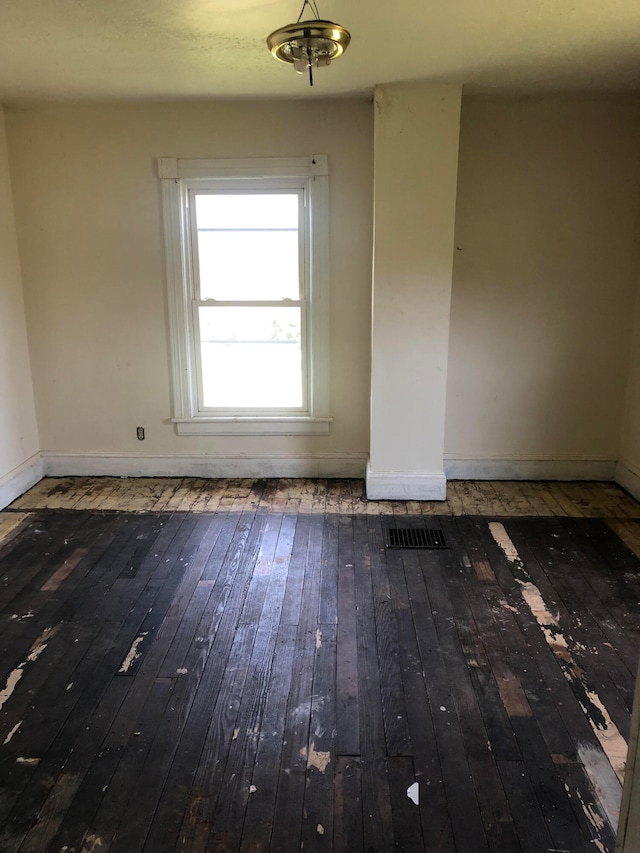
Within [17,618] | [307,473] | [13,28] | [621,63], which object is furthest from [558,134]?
[17,618]

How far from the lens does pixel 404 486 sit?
418 centimetres

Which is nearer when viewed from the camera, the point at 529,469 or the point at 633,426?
the point at 633,426

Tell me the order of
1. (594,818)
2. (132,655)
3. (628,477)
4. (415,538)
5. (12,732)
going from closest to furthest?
(594,818) < (12,732) < (132,655) < (415,538) < (628,477)

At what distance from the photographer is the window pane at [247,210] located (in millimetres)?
4230

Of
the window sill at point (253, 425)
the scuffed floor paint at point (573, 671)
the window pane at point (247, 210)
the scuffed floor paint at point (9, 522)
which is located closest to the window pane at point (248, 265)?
the window pane at point (247, 210)

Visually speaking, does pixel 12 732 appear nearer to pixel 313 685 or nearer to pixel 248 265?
pixel 313 685

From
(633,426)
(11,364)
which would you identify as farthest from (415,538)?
(11,364)

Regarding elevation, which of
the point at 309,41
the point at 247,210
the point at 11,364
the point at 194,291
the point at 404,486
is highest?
the point at 309,41

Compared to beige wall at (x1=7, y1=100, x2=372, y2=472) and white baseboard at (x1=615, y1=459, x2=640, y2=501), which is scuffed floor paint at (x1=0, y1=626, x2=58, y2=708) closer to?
beige wall at (x1=7, y1=100, x2=372, y2=472)

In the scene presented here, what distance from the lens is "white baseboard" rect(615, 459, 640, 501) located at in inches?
164

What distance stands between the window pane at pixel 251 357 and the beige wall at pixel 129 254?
276 millimetres

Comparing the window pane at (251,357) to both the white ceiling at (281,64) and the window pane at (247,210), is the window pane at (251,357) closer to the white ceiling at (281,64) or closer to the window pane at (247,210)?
the window pane at (247,210)

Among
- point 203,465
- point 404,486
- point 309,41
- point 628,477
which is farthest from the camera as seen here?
point 203,465

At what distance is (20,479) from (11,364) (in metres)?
0.80
